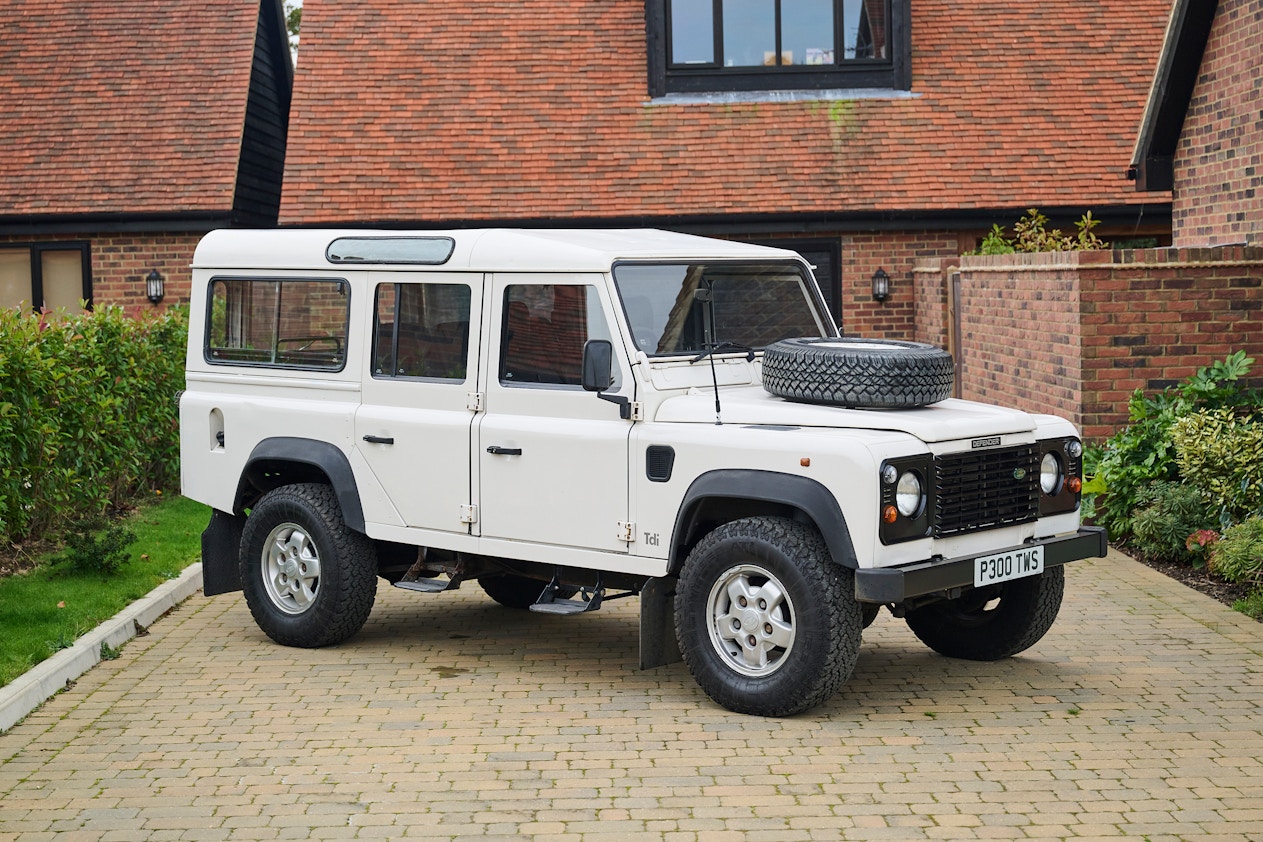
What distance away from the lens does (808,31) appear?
1936 cm

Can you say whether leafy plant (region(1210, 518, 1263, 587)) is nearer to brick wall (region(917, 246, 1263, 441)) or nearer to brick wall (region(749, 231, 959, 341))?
brick wall (region(917, 246, 1263, 441))

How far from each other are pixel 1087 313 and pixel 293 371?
5.89m

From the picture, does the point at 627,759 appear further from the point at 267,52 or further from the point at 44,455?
the point at 267,52

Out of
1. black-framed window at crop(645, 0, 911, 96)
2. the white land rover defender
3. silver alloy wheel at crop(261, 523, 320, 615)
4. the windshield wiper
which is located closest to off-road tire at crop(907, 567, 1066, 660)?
the white land rover defender

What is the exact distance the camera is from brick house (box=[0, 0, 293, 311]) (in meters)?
18.8

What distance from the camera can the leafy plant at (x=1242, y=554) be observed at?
9102 mm

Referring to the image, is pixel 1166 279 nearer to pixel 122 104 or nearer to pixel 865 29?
pixel 865 29

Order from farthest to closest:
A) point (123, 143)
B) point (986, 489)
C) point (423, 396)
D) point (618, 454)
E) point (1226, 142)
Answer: point (123, 143) < point (1226, 142) < point (423, 396) < point (618, 454) < point (986, 489)

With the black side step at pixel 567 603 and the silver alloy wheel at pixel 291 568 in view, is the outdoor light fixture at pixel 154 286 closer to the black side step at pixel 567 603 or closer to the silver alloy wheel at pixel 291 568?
the silver alloy wheel at pixel 291 568

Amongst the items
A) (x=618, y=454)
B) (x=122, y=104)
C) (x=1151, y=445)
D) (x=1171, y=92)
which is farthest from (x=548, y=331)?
(x=122, y=104)

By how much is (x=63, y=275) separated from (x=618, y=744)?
15.0 m

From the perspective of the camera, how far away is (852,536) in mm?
6371

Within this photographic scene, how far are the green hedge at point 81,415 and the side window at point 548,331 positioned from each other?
359 cm

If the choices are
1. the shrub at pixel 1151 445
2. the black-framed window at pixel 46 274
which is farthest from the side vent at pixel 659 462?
the black-framed window at pixel 46 274
